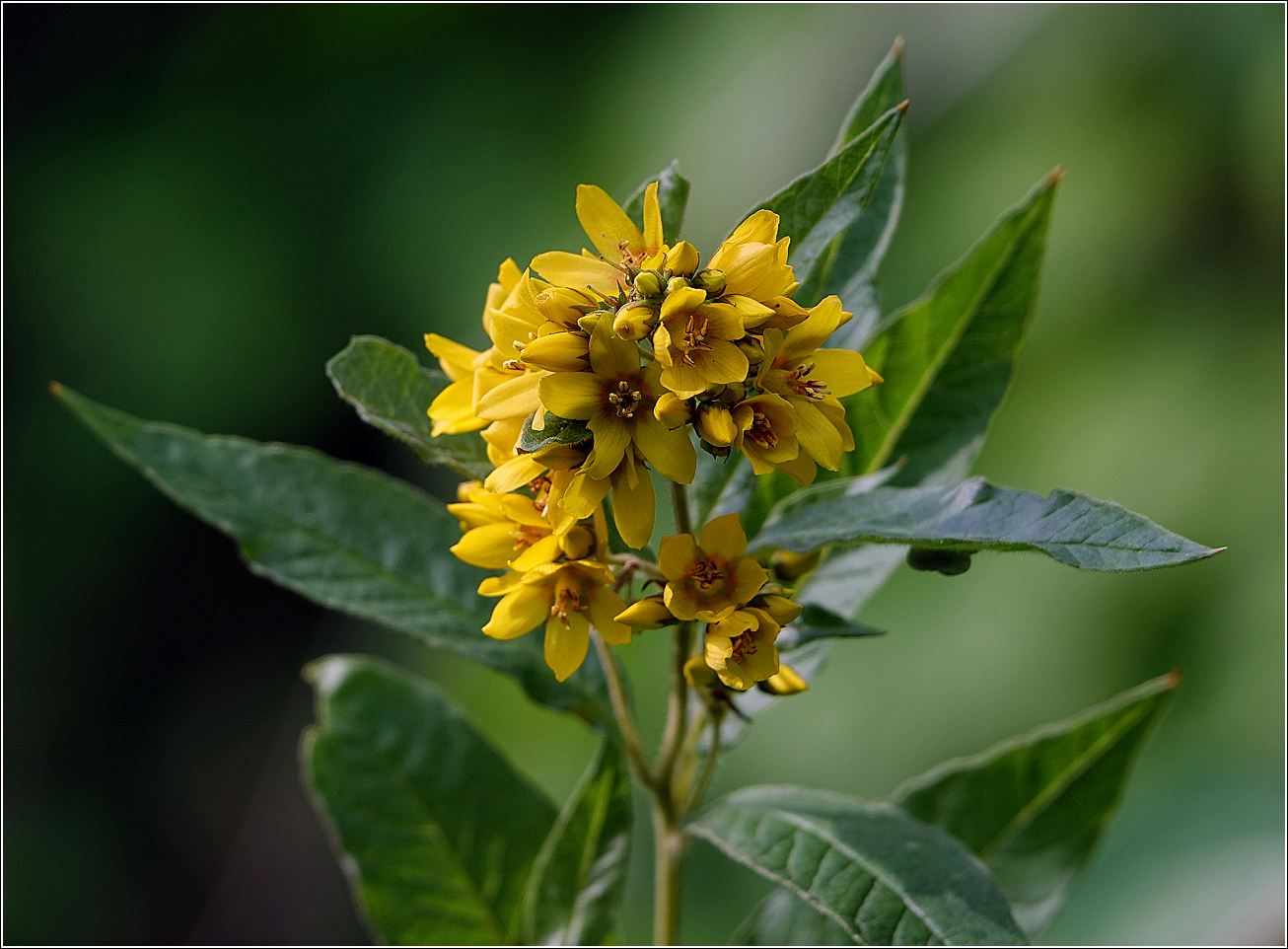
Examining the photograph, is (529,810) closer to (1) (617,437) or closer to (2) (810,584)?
(2) (810,584)

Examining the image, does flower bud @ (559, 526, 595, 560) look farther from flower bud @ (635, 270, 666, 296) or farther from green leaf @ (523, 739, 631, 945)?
green leaf @ (523, 739, 631, 945)

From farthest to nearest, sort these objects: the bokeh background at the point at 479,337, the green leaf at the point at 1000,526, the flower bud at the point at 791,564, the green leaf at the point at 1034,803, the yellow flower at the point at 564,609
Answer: the bokeh background at the point at 479,337 → the green leaf at the point at 1034,803 → the flower bud at the point at 791,564 → the yellow flower at the point at 564,609 → the green leaf at the point at 1000,526

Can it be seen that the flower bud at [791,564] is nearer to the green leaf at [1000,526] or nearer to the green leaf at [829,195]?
the green leaf at [1000,526]

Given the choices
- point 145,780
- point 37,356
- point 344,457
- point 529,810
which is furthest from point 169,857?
point 529,810

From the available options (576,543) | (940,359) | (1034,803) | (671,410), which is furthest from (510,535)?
(1034,803)

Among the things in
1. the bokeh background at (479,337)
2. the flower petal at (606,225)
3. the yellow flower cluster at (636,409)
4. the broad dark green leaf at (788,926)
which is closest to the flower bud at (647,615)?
the yellow flower cluster at (636,409)

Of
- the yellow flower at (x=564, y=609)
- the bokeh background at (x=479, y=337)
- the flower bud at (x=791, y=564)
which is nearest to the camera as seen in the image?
the yellow flower at (x=564, y=609)

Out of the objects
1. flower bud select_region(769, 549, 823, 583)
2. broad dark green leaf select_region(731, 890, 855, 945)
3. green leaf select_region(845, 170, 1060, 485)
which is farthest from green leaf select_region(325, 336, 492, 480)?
broad dark green leaf select_region(731, 890, 855, 945)
